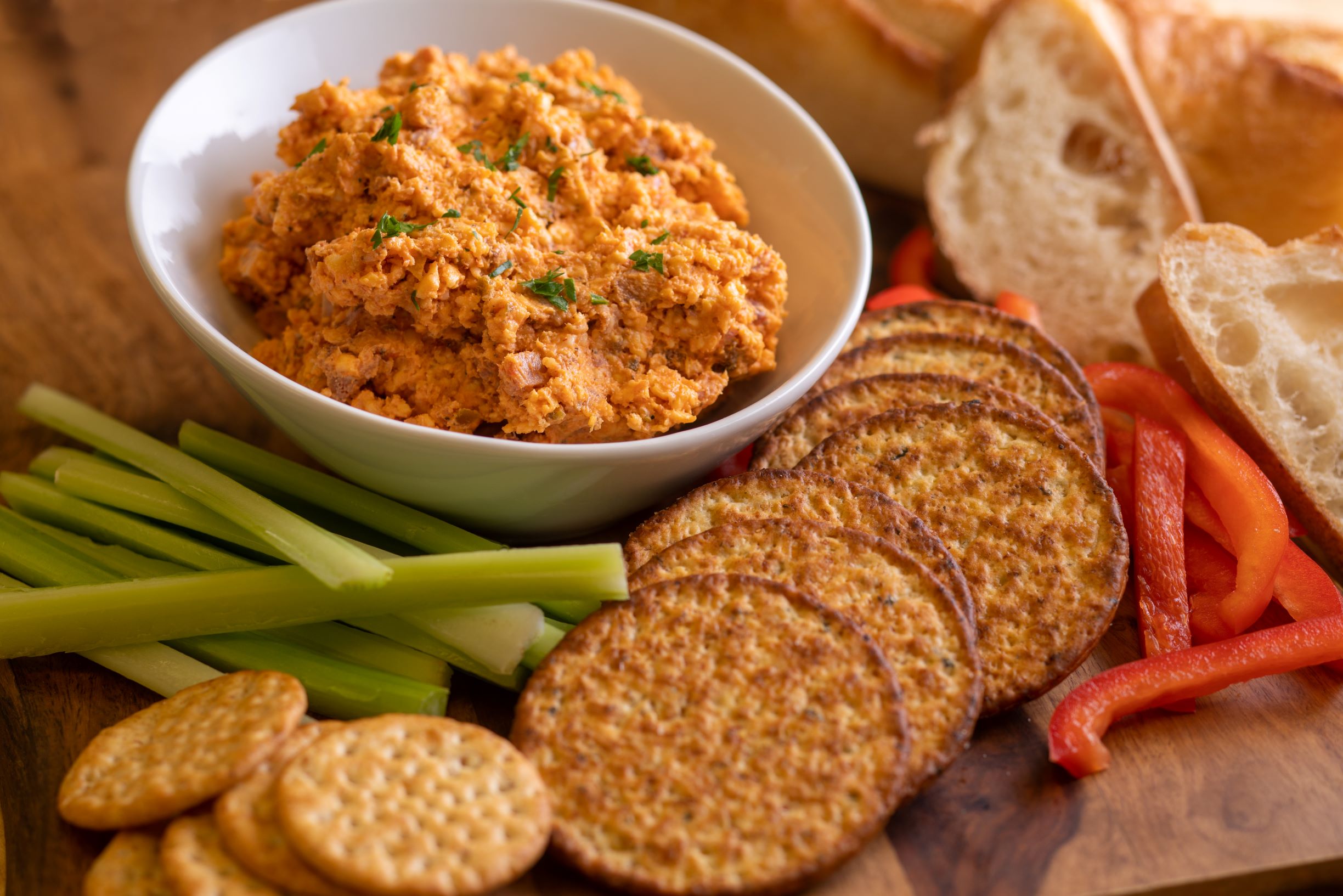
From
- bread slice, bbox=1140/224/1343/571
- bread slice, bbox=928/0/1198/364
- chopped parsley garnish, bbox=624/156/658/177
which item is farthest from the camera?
bread slice, bbox=928/0/1198/364

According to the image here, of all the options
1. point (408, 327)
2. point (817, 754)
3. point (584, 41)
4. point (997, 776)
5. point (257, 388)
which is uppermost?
point (584, 41)

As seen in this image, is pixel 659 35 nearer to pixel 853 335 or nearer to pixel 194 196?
pixel 853 335

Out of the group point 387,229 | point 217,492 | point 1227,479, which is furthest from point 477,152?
point 1227,479

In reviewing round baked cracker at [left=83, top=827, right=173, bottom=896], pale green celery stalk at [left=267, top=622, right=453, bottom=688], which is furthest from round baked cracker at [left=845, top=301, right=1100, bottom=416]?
round baked cracker at [left=83, top=827, right=173, bottom=896]

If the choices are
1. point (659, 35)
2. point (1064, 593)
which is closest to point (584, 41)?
point (659, 35)

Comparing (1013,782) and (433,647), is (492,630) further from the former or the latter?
(1013,782)

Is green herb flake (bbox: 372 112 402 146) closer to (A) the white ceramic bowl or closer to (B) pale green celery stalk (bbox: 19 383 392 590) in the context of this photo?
(A) the white ceramic bowl

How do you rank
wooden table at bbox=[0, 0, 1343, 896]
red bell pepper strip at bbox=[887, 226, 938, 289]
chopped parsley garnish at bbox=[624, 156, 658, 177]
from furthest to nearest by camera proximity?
red bell pepper strip at bbox=[887, 226, 938, 289], chopped parsley garnish at bbox=[624, 156, 658, 177], wooden table at bbox=[0, 0, 1343, 896]
